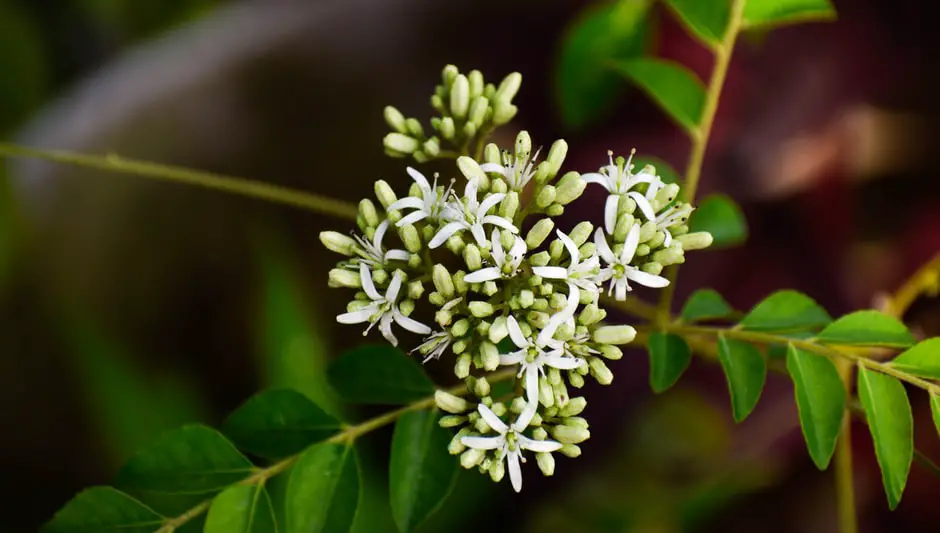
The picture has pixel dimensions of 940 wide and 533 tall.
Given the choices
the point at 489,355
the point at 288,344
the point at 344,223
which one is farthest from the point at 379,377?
the point at 288,344

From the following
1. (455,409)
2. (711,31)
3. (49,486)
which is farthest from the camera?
(49,486)

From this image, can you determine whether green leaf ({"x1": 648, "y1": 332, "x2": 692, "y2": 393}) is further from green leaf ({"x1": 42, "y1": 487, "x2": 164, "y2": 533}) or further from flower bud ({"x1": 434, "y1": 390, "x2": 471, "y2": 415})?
green leaf ({"x1": 42, "y1": 487, "x2": 164, "y2": 533})

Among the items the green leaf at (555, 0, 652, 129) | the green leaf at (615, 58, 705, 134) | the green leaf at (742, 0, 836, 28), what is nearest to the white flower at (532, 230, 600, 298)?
the green leaf at (615, 58, 705, 134)

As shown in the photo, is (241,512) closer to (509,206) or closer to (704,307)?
(509,206)

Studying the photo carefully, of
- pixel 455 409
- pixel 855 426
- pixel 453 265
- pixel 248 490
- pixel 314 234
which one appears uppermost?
pixel 314 234

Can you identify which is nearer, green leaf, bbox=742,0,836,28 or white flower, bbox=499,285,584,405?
white flower, bbox=499,285,584,405

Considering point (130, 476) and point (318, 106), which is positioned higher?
point (318, 106)

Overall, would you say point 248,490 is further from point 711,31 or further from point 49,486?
point 49,486

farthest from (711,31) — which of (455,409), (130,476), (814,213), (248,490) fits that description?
(814,213)
